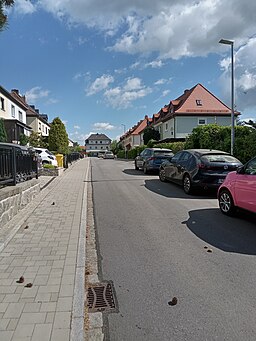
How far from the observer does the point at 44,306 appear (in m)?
3.10

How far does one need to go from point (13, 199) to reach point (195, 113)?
3679 centimetres

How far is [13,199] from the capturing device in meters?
6.68

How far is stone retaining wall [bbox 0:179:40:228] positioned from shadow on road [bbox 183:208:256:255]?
3820mm

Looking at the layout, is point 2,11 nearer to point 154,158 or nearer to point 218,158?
point 218,158

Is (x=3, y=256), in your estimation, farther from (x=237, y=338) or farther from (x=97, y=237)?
(x=237, y=338)

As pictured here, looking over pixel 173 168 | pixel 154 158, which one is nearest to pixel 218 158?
pixel 173 168

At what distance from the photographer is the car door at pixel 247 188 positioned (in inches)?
239

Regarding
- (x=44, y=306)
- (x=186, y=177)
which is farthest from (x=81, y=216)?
(x=186, y=177)

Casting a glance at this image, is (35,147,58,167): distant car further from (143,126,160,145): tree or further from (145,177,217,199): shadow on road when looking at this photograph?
(143,126,160,145): tree

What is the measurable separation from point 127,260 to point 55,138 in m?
41.9

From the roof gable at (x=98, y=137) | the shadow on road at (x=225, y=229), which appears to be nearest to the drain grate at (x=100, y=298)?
the shadow on road at (x=225, y=229)

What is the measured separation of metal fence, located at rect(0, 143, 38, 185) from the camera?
6.75 meters

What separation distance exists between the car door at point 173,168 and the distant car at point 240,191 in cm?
421

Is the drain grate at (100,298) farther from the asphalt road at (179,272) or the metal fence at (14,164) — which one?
the metal fence at (14,164)
